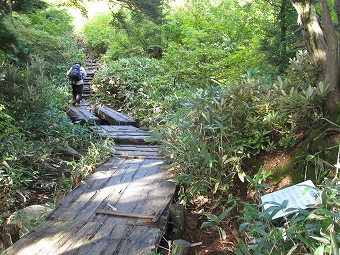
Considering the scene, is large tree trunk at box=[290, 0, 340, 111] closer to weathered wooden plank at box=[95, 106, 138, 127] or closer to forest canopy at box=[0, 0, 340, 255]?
forest canopy at box=[0, 0, 340, 255]

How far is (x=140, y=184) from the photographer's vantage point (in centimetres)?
420

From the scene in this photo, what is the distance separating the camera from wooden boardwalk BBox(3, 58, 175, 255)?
9.04ft

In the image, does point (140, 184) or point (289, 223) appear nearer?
point (289, 223)

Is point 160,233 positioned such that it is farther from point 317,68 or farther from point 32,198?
point 317,68

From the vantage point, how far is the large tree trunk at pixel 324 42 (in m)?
3.24

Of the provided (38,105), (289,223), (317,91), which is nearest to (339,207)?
(289,223)

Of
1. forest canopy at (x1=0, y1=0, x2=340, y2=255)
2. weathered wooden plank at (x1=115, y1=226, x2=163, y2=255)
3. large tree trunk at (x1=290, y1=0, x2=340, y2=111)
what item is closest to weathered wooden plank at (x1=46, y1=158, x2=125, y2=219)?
forest canopy at (x1=0, y1=0, x2=340, y2=255)

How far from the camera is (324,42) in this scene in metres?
3.44

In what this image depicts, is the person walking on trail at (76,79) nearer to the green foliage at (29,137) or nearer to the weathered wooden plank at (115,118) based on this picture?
the weathered wooden plank at (115,118)

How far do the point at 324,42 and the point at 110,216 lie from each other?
3.08m

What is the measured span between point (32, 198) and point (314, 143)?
11.9 ft

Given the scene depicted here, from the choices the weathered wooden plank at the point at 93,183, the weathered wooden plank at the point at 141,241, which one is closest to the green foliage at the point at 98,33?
the weathered wooden plank at the point at 93,183

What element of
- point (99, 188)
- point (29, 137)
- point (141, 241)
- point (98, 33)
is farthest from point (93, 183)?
point (98, 33)

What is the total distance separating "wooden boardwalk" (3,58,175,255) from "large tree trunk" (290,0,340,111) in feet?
7.23
